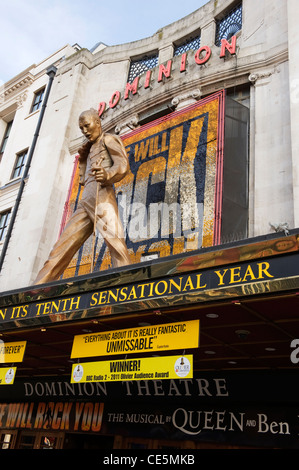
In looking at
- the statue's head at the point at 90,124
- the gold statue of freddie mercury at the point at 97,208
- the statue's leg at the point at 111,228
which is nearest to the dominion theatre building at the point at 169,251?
the statue's leg at the point at 111,228

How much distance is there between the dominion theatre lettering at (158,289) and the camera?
5.59 meters

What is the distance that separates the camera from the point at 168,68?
17641 millimetres

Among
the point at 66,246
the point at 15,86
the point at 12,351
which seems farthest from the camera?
the point at 15,86

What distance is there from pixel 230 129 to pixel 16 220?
1132cm

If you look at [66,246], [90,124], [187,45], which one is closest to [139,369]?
[66,246]

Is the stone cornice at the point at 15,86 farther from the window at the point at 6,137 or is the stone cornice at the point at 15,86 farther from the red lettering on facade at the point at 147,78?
the red lettering on facade at the point at 147,78

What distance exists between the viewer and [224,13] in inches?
691

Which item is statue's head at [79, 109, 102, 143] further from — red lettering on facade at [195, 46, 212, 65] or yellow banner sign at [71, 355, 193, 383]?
red lettering on facade at [195, 46, 212, 65]

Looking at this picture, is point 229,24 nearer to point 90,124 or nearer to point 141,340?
point 90,124

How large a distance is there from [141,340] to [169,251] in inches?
271

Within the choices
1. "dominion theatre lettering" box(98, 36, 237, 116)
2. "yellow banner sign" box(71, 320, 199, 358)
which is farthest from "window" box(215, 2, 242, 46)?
"yellow banner sign" box(71, 320, 199, 358)

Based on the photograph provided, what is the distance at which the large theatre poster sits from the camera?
539 inches

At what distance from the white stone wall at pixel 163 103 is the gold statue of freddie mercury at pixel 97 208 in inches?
177

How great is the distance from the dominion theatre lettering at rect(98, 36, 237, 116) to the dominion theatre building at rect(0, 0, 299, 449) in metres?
0.07
